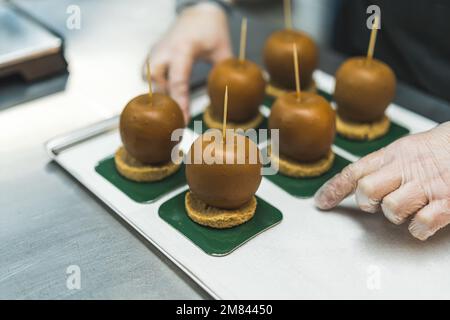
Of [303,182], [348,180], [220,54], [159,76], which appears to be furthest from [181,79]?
[348,180]

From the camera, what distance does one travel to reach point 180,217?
3.59 feet

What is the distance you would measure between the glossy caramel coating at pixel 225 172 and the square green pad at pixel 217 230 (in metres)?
0.05

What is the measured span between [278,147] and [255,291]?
1.29 feet

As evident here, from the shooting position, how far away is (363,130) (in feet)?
4.38

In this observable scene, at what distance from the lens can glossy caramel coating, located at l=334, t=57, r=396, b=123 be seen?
1279mm

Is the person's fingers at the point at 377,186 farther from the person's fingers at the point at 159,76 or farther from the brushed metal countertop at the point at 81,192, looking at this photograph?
the person's fingers at the point at 159,76

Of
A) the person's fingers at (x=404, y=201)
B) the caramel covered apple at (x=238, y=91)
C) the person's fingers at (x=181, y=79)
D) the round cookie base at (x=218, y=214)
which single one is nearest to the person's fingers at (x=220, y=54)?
the person's fingers at (x=181, y=79)

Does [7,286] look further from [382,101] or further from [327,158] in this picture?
[382,101]

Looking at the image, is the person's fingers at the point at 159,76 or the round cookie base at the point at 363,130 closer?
the round cookie base at the point at 363,130

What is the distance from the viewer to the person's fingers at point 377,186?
3.41 feet

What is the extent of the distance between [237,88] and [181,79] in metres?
0.21

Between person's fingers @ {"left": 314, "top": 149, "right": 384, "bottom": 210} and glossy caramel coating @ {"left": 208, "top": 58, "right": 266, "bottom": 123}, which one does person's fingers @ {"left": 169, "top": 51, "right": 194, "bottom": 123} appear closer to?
glossy caramel coating @ {"left": 208, "top": 58, "right": 266, "bottom": 123}

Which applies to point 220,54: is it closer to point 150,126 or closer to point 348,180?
point 150,126

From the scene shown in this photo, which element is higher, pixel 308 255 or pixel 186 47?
pixel 186 47
